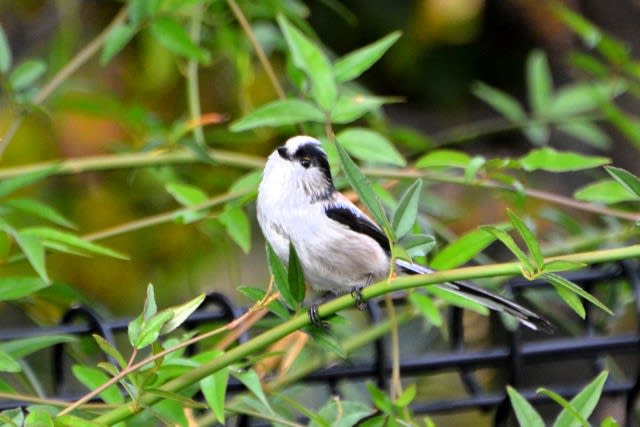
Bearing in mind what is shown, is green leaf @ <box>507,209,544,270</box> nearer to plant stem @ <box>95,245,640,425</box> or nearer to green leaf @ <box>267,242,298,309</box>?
plant stem @ <box>95,245,640,425</box>

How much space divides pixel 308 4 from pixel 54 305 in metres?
1.46

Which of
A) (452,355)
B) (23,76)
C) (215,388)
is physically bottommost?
(452,355)

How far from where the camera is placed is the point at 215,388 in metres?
1.26

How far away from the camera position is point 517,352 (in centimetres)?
162

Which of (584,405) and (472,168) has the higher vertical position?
(472,168)

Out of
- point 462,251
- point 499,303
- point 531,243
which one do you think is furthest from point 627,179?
point 462,251

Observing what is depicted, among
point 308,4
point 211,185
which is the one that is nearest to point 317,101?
point 211,185

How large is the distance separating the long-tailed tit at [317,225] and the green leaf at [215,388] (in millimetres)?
167

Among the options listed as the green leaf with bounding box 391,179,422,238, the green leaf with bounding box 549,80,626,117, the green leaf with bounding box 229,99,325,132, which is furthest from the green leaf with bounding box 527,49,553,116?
the green leaf with bounding box 391,179,422,238

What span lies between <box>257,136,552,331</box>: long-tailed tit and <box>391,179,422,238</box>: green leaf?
23 cm

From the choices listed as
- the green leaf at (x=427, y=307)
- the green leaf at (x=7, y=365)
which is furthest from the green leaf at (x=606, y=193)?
the green leaf at (x=7, y=365)

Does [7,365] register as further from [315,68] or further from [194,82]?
[194,82]

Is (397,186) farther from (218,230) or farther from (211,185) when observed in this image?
(211,185)

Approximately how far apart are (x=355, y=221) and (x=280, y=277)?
330 mm
